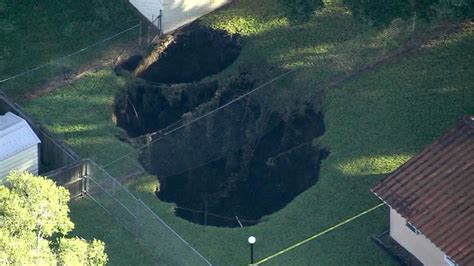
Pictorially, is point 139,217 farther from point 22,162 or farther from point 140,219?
point 22,162

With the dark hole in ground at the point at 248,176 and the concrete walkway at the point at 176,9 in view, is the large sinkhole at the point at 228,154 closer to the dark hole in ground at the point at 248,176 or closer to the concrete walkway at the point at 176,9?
the dark hole in ground at the point at 248,176

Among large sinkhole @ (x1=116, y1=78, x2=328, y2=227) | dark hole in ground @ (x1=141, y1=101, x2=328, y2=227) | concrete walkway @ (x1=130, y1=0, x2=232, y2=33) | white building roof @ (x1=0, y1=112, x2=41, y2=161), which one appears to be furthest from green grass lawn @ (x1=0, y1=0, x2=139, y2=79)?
dark hole in ground @ (x1=141, y1=101, x2=328, y2=227)

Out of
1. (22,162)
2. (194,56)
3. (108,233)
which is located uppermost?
(194,56)

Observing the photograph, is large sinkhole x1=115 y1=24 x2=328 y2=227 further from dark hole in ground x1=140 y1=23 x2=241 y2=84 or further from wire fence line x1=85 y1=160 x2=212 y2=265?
wire fence line x1=85 y1=160 x2=212 y2=265

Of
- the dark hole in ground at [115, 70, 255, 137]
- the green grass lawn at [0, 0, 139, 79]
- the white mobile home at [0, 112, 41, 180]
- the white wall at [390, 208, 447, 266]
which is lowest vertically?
the white wall at [390, 208, 447, 266]

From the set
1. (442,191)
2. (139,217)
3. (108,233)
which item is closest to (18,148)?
(108,233)

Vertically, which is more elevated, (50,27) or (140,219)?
(50,27)

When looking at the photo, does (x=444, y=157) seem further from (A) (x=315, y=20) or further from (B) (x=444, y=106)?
(A) (x=315, y=20)
